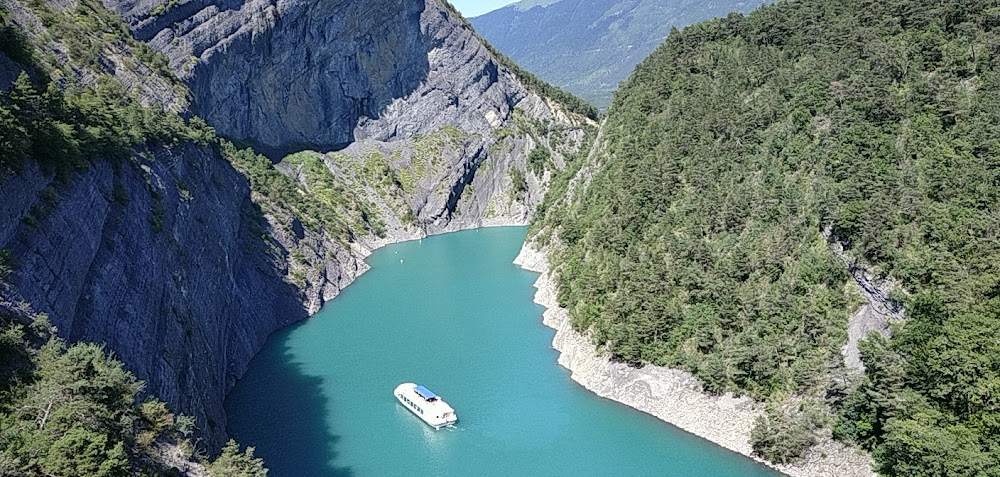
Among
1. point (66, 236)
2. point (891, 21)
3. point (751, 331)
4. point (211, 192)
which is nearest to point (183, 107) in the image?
point (211, 192)

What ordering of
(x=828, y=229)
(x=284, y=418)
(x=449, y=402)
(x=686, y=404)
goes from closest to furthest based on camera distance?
(x=828, y=229), (x=686, y=404), (x=284, y=418), (x=449, y=402)

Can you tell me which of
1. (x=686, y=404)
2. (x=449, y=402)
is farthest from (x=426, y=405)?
(x=686, y=404)

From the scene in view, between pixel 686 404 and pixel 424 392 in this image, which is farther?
pixel 424 392

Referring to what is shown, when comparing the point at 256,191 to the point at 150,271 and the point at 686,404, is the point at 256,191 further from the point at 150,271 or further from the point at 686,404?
the point at 686,404

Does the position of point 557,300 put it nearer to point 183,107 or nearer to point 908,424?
point 908,424

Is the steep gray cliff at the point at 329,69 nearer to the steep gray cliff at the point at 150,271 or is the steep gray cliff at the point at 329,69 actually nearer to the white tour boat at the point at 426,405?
the steep gray cliff at the point at 150,271

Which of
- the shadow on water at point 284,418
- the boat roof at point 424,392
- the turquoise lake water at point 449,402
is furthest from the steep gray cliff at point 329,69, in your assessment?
the boat roof at point 424,392
